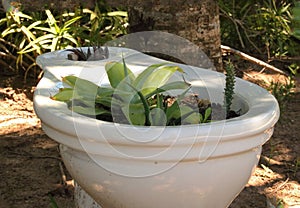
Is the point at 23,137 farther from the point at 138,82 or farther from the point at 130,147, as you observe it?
the point at 130,147

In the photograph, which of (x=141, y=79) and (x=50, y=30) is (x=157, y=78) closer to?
(x=141, y=79)

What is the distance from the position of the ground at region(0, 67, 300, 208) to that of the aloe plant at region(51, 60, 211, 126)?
1.60 feet

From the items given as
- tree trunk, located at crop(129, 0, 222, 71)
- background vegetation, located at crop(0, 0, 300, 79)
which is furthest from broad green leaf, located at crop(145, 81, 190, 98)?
background vegetation, located at crop(0, 0, 300, 79)

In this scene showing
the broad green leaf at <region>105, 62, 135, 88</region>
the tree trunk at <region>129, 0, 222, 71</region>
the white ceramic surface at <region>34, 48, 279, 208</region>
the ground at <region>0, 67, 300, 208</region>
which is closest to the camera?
the white ceramic surface at <region>34, 48, 279, 208</region>

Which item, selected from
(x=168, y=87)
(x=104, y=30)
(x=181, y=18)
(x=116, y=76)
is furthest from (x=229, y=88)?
(x=104, y=30)

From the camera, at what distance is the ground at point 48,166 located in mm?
1923

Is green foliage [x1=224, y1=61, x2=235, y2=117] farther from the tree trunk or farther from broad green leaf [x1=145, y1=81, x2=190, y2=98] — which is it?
the tree trunk

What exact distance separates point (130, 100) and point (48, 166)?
2.89ft

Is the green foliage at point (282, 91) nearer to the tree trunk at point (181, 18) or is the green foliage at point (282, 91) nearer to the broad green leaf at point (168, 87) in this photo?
the tree trunk at point (181, 18)

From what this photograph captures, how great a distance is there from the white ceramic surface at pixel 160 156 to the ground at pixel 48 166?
1.50 feet

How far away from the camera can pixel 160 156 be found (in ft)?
3.96

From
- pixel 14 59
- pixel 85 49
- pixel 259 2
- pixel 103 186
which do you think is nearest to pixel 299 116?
pixel 259 2

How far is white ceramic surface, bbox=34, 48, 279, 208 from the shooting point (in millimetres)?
1206

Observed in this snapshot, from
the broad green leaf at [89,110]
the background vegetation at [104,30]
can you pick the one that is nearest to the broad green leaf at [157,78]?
the broad green leaf at [89,110]
